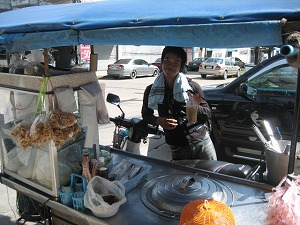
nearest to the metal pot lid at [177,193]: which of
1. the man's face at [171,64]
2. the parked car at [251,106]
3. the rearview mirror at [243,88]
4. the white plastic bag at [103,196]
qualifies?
the white plastic bag at [103,196]

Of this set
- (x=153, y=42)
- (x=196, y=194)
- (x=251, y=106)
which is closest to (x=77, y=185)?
(x=196, y=194)

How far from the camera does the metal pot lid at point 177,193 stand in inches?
71.2

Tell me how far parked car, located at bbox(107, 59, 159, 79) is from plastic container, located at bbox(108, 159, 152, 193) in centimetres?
1721

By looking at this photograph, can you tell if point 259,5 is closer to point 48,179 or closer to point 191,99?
point 191,99

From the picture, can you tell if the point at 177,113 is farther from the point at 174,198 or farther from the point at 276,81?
the point at 276,81

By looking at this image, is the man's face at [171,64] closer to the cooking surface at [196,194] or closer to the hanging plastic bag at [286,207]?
the cooking surface at [196,194]

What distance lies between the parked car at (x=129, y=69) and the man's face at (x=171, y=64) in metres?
16.9

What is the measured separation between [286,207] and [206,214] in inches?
15.3

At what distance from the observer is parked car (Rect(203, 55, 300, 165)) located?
12.9ft

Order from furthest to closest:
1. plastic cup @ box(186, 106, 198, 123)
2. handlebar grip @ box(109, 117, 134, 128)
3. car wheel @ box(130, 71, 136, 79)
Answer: car wheel @ box(130, 71, 136, 79), handlebar grip @ box(109, 117, 134, 128), plastic cup @ box(186, 106, 198, 123)

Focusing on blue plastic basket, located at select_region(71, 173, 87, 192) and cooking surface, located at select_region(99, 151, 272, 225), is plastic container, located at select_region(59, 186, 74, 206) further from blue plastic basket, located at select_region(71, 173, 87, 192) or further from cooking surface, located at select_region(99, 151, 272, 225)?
cooking surface, located at select_region(99, 151, 272, 225)

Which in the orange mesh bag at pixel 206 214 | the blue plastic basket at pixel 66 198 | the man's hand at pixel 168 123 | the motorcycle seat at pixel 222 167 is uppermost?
the man's hand at pixel 168 123

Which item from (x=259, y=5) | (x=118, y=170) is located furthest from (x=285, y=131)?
(x=259, y=5)

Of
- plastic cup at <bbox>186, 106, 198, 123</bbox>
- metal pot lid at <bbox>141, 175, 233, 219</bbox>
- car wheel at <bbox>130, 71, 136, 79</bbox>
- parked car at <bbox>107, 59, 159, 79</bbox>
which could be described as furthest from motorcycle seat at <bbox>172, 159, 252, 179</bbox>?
car wheel at <bbox>130, 71, 136, 79</bbox>
